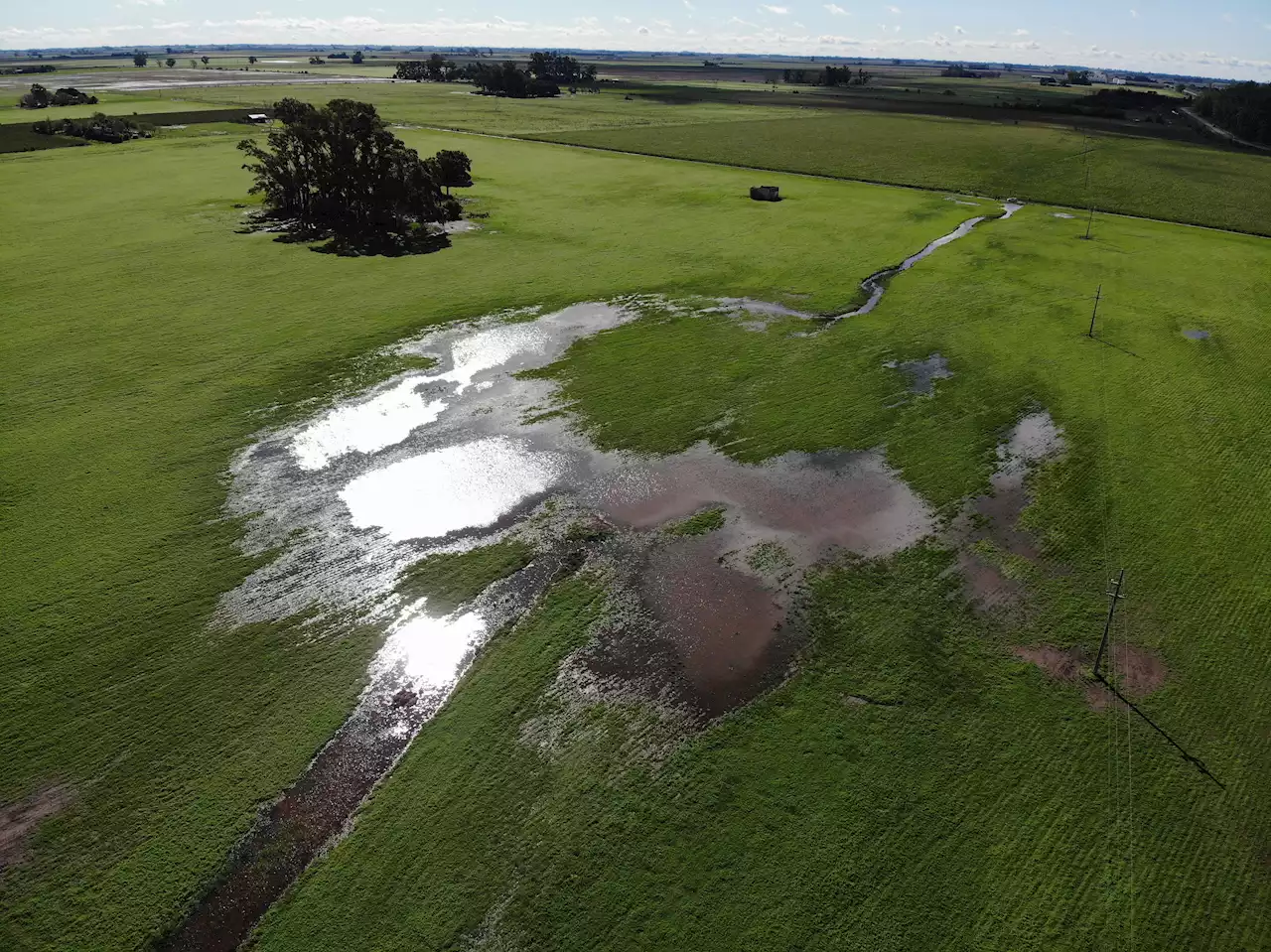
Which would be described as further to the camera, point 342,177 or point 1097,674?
point 342,177

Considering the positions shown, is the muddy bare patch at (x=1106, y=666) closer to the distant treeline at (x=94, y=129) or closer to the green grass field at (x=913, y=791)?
the green grass field at (x=913, y=791)

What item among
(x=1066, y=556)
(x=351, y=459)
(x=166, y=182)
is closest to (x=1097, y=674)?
(x=1066, y=556)

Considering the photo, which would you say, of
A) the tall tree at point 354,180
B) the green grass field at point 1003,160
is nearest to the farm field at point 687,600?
the tall tree at point 354,180

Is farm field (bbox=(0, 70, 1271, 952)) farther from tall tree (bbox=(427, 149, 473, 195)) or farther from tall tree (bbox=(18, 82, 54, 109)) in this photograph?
tall tree (bbox=(18, 82, 54, 109))

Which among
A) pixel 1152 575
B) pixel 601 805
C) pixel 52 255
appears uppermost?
pixel 52 255

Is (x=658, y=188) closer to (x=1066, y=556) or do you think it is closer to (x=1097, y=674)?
(x=1066, y=556)

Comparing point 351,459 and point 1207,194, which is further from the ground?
point 1207,194
